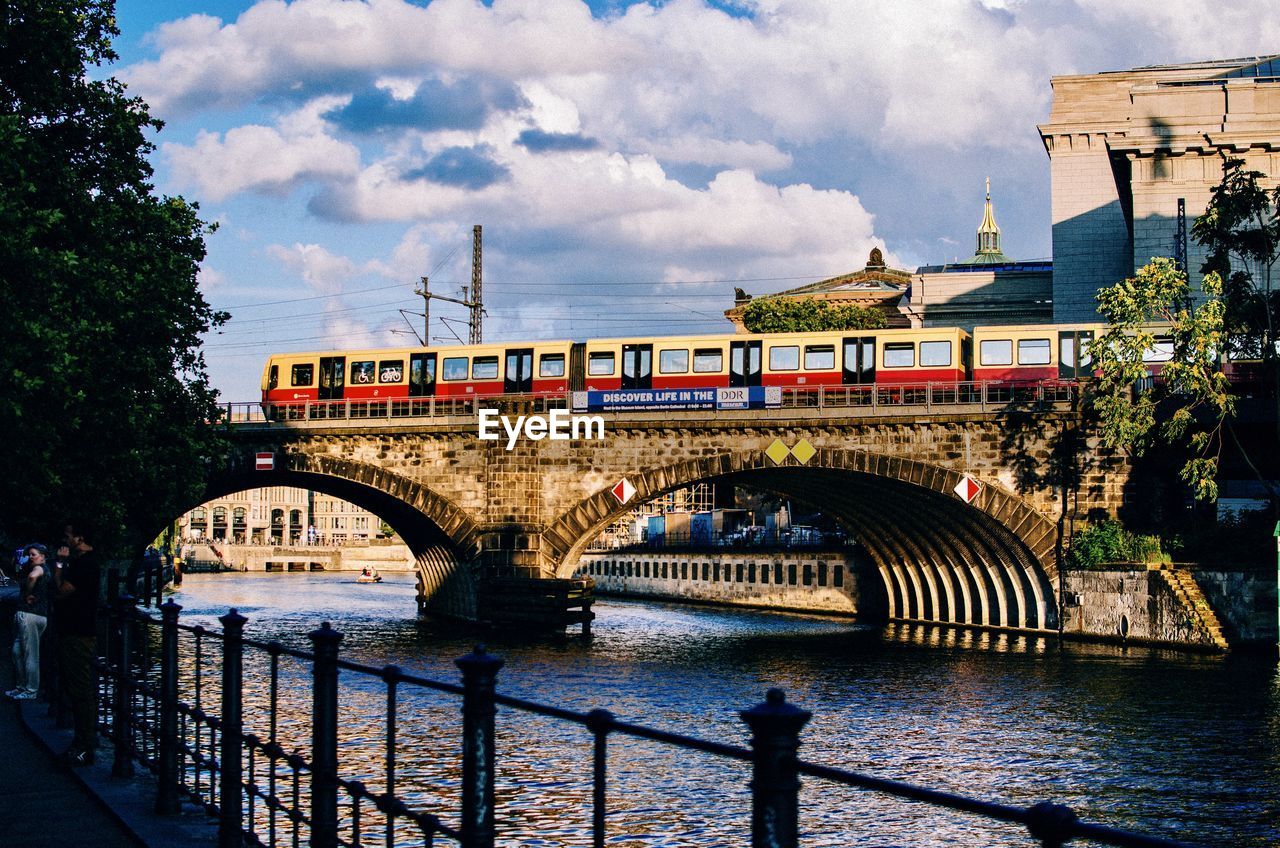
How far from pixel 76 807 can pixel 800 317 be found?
92068 millimetres

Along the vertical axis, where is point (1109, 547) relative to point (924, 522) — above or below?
below

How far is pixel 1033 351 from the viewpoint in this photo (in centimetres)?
5484

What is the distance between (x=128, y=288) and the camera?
1210 inches

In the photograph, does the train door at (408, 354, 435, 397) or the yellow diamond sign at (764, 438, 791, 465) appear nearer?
the yellow diamond sign at (764, 438, 791, 465)

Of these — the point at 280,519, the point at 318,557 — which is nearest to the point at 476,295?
the point at 318,557

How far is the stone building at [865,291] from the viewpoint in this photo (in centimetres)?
11769

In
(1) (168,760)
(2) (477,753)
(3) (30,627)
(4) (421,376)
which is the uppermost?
(4) (421,376)

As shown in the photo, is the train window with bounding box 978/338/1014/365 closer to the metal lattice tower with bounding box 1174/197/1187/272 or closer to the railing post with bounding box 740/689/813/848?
the metal lattice tower with bounding box 1174/197/1187/272

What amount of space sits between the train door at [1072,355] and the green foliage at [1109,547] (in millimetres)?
5881

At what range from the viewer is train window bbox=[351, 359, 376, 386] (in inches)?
2373

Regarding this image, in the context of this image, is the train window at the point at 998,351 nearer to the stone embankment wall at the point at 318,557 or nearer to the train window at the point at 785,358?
the train window at the point at 785,358

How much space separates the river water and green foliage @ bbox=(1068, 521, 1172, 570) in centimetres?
330

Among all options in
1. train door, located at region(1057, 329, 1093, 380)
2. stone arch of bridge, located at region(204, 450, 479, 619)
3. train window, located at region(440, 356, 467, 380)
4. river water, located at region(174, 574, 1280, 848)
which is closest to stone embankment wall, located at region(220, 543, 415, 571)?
stone arch of bridge, located at region(204, 450, 479, 619)

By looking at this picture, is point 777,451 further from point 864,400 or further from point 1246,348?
point 1246,348
